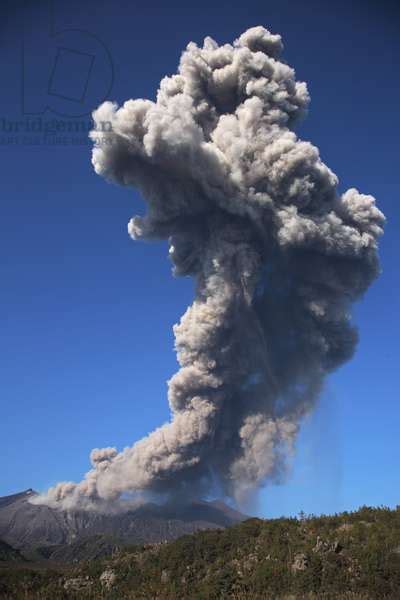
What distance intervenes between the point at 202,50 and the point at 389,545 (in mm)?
49137

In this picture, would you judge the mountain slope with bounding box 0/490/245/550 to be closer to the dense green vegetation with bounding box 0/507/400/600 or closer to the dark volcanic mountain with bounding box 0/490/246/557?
the dark volcanic mountain with bounding box 0/490/246/557

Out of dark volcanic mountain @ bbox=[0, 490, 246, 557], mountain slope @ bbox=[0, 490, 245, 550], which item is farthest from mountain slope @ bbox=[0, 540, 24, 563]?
mountain slope @ bbox=[0, 490, 245, 550]

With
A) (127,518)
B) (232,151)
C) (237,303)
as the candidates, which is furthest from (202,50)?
(127,518)

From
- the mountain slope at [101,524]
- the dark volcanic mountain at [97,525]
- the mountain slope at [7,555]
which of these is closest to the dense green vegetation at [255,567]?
the mountain slope at [7,555]

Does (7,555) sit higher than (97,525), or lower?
lower

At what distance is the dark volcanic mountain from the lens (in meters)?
103

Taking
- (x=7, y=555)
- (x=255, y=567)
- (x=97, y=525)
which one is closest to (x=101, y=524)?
(x=97, y=525)

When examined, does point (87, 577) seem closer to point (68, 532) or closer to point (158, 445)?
point (158, 445)

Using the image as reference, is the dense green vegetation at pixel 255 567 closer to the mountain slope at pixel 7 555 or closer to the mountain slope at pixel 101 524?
the mountain slope at pixel 7 555

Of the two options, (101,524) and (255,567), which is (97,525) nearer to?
(101,524)

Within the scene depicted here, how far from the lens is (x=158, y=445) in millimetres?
71000

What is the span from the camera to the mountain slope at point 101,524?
348ft

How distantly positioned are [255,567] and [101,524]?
9232 centimetres

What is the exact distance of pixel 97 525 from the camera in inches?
4781
